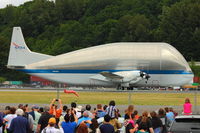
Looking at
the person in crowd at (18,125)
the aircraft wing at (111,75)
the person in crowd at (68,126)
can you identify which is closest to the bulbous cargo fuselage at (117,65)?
the aircraft wing at (111,75)

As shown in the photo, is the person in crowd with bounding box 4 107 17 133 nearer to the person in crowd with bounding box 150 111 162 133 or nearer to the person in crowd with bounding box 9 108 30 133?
the person in crowd with bounding box 9 108 30 133

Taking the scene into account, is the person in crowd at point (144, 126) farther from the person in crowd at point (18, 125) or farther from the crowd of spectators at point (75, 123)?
the person in crowd at point (18, 125)

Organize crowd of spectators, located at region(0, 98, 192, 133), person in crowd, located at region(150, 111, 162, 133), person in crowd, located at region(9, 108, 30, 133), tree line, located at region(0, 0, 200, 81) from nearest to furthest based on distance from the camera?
crowd of spectators, located at region(0, 98, 192, 133) < person in crowd, located at region(9, 108, 30, 133) < person in crowd, located at region(150, 111, 162, 133) < tree line, located at region(0, 0, 200, 81)

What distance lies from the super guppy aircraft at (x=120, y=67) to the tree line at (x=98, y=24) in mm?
41844

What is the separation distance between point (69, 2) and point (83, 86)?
101 m

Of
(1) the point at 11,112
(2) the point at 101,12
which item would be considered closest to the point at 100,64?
(1) the point at 11,112

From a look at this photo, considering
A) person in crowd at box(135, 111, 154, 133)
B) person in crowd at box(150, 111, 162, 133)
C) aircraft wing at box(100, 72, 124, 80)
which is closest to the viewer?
person in crowd at box(135, 111, 154, 133)

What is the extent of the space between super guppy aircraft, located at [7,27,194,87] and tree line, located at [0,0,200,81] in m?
41.8

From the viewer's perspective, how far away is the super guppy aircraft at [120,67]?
82.4 m

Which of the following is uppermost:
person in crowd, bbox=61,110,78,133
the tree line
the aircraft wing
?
the tree line

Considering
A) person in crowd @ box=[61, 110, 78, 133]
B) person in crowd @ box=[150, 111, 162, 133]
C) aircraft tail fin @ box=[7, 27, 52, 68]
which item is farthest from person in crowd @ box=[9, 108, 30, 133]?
aircraft tail fin @ box=[7, 27, 52, 68]

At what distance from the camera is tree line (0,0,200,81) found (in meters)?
135

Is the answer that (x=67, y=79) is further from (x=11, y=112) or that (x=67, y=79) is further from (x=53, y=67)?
(x=11, y=112)

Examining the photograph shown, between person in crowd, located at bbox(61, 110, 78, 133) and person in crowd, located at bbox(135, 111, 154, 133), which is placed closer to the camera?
person in crowd, located at bbox(135, 111, 154, 133)
